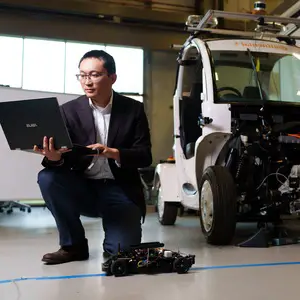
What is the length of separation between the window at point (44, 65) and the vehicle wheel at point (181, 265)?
17.0ft

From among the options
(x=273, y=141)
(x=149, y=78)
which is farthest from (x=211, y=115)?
(x=149, y=78)

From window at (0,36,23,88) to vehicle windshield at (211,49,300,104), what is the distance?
4178 millimetres

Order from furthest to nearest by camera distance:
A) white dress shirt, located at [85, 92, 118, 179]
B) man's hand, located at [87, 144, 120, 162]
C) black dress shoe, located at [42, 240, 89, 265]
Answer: white dress shirt, located at [85, 92, 118, 179], black dress shoe, located at [42, 240, 89, 265], man's hand, located at [87, 144, 120, 162]

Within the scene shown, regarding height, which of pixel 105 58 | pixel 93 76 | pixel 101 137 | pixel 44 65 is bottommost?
pixel 101 137

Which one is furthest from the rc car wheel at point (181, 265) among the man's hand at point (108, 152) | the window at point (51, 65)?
the window at point (51, 65)

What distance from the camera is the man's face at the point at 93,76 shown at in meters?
2.40

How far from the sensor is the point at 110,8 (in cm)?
662

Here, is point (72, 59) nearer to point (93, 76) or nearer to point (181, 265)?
point (93, 76)

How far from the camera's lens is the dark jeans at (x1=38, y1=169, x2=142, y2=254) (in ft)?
7.63

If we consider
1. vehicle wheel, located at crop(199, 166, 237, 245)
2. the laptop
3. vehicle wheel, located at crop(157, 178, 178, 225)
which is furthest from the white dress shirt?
vehicle wheel, located at crop(157, 178, 178, 225)

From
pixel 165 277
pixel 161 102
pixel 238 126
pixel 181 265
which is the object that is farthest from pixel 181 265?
pixel 161 102

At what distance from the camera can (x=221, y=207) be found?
113 inches

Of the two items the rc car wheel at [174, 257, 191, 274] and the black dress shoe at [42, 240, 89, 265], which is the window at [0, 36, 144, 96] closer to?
the black dress shoe at [42, 240, 89, 265]

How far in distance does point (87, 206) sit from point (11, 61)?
4.96 m
